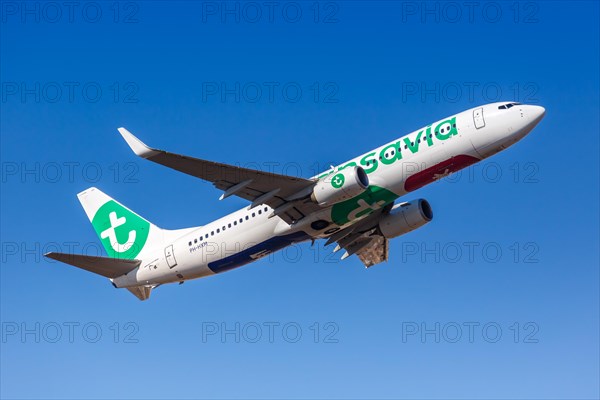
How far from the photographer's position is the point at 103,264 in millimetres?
49625

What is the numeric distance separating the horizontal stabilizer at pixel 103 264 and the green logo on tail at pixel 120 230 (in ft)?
5.42

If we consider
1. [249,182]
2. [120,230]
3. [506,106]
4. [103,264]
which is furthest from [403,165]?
[120,230]

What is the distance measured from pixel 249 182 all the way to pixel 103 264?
1152 cm

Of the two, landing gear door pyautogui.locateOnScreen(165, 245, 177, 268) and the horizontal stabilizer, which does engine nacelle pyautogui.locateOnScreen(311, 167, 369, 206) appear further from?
the horizontal stabilizer

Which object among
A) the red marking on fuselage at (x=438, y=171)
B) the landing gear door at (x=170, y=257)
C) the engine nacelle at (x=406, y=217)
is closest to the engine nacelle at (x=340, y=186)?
the red marking on fuselage at (x=438, y=171)

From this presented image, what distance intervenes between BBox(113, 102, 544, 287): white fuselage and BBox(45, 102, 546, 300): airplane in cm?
5

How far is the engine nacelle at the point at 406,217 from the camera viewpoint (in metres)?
48.6

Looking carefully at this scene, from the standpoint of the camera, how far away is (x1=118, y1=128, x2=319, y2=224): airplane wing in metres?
40.7

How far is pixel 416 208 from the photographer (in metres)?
48.6

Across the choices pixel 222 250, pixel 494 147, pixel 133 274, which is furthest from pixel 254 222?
pixel 494 147

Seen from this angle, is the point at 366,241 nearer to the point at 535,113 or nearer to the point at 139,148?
the point at 535,113

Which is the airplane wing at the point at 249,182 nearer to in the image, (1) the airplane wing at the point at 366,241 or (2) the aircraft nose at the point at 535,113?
(1) the airplane wing at the point at 366,241

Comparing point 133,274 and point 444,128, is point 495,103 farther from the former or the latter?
point 133,274

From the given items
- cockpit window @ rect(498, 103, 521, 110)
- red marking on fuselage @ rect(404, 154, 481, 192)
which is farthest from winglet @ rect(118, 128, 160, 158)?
cockpit window @ rect(498, 103, 521, 110)
